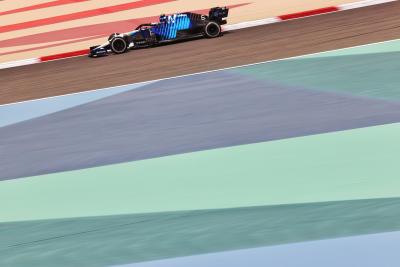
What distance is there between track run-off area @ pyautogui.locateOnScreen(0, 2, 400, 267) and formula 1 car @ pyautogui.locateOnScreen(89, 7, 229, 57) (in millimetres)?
2957

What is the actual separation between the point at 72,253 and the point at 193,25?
42.3ft

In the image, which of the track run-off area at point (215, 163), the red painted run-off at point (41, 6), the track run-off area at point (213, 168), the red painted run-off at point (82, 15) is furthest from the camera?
the red painted run-off at point (41, 6)

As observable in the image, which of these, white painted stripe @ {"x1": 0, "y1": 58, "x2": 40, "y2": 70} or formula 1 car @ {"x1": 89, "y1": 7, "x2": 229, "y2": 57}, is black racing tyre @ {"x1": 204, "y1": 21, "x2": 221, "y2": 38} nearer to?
formula 1 car @ {"x1": 89, "y1": 7, "x2": 229, "y2": 57}

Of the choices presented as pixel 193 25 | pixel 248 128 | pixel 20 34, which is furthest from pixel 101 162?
pixel 20 34

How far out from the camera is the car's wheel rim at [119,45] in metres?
19.5

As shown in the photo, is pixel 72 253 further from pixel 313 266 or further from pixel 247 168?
pixel 247 168

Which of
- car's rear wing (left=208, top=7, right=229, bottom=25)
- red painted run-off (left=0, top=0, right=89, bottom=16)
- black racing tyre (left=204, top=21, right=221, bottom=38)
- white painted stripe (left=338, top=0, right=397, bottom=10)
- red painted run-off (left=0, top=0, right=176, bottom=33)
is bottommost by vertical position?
black racing tyre (left=204, top=21, right=221, bottom=38)

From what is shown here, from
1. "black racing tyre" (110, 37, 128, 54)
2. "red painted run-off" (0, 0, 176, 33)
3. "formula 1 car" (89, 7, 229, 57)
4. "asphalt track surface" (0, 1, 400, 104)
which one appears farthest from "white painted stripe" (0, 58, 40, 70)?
"red painted run-off" (0, 0, 176, 33)

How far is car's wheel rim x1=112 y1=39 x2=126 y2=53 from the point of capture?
1946 cm

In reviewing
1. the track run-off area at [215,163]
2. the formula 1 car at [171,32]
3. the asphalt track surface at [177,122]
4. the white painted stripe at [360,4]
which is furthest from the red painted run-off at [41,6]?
the asphalt track surface at [177,122]

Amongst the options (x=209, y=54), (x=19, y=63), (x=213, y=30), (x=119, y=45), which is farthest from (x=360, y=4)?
(x=19, y=63)

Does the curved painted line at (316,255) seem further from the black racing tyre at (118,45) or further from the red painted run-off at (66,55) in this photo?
the red painted run-off at (66,55)

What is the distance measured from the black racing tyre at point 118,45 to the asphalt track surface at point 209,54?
26cm

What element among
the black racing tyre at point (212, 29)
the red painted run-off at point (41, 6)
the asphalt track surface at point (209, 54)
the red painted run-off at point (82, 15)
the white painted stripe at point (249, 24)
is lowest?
the asphalt track surface at point (209, 54)
